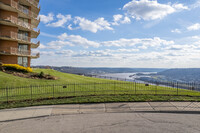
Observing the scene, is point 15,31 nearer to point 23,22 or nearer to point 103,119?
point 23,22

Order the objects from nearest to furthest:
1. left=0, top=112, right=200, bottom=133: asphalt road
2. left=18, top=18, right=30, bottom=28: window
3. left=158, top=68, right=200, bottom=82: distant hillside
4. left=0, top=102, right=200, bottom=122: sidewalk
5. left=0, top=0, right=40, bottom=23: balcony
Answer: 1. left=0, top=112, right=200, bottom=133: asphalt road
2. left=0, top=102, right=200, bottom=122: sidewalk
3. left=0, top=0, right=40, bottom=23: balcony
4. left=18, top=18, right=30, bottom=28: window
5. left=158, top=68, right=200, bottom=82: distant hillside

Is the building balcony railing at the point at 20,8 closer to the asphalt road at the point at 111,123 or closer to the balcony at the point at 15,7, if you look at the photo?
the balcony at the point at 15,7

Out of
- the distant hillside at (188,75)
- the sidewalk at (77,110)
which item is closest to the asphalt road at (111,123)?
the sidewalk at (77,110)

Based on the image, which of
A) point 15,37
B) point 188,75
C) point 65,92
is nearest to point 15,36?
point 15,37

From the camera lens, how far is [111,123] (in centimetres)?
601

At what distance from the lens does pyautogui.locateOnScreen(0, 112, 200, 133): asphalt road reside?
5387mm

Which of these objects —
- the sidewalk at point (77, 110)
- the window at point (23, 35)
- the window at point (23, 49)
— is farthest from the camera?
the window at point (23, 49)

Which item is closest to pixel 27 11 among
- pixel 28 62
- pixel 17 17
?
pixel 17 17

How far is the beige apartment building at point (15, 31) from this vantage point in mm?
23938

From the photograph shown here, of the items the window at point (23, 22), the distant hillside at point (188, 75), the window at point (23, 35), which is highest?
the window at point (23, 22)

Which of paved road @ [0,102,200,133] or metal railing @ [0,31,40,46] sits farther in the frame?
metal railing @ [0,31,40,46]

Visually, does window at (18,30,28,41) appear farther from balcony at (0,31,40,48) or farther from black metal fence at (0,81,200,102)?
black metal fence at (0,81,200,102)

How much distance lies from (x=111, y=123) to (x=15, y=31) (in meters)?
28.5

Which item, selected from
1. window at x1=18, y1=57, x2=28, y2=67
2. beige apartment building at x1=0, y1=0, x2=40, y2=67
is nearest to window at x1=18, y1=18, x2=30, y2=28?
beige apartment building at x1=0, y1=0, x2=40, y2=67
